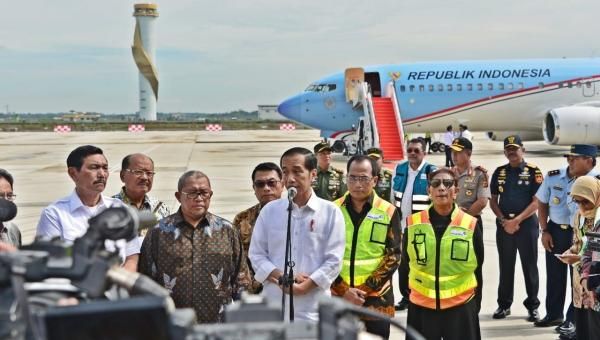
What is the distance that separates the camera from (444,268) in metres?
4.26

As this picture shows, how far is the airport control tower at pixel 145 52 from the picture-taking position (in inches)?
4503

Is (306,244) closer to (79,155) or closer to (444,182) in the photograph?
(444,182)

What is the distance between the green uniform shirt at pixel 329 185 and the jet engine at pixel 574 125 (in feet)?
52.7

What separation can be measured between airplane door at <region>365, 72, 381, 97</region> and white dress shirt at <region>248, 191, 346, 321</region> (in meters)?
20.4

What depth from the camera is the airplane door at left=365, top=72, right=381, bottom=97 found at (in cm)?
2375

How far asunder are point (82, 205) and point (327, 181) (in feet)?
10.5

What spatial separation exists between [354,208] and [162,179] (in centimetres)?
1393

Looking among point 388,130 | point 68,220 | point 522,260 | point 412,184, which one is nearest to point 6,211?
point 68,220

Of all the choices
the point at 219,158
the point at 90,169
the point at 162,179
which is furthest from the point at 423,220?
the point at 219,158

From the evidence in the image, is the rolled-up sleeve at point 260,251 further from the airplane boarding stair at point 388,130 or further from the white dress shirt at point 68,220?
the airplane boarding stair at point 388,130

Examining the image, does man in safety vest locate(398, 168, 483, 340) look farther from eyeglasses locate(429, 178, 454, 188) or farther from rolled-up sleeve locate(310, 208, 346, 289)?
rolled-up sleeve locate(310, 208, 346, 289)

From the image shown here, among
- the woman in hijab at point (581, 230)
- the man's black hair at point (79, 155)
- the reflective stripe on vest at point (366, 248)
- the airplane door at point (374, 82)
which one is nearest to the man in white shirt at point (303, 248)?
the reflective stripe on vest at point (366, 248)

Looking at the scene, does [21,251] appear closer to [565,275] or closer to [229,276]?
[229,276]

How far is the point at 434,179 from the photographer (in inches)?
175
